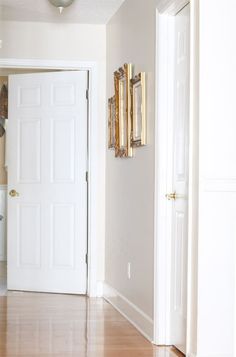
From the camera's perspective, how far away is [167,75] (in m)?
4.57

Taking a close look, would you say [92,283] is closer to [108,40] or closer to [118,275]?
[118,275]

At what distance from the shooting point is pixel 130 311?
5.38m

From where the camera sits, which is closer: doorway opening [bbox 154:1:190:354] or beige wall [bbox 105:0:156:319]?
doorway opening [bbox 154:1:190:354]

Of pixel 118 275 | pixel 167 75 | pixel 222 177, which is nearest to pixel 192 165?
pixel 222 177

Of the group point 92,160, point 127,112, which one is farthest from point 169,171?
point 92,160

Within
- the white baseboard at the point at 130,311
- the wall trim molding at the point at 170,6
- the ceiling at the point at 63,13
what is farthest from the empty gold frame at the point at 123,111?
the white baseboard at the point at 130,311

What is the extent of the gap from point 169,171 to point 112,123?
5.85 feet

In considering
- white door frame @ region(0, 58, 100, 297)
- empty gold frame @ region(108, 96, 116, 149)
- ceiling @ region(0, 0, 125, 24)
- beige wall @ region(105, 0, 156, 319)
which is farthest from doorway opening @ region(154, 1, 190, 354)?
white door frame @ region(0, 58, 100, 297)

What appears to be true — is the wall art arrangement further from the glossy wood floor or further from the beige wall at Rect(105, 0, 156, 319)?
the glossy wood floor

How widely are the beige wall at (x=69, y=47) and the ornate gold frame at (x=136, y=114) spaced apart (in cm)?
145

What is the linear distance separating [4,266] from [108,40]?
3.64 meters

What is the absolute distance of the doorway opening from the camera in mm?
4445

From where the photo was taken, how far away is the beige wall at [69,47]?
6.61m

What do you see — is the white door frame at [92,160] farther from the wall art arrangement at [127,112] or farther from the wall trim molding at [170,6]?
the wall trim molding at [170,6]
